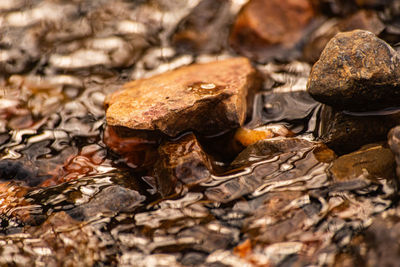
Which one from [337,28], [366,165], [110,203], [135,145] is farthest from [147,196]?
[337,28]

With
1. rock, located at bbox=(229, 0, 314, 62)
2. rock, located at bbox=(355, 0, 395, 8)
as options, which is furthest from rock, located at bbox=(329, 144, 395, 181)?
rock, located at bbox=(355, 0, 395, 8)

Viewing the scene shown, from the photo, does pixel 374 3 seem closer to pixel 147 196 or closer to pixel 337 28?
pixel 337 28

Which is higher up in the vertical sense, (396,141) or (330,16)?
(330,16)

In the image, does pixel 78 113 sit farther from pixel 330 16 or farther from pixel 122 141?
pixel 330 16

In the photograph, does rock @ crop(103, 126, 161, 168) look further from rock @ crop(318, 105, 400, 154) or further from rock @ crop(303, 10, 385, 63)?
rock @ crop(303, 10, 385, 63)

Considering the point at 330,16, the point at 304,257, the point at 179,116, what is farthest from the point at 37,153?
the point at 330,16
